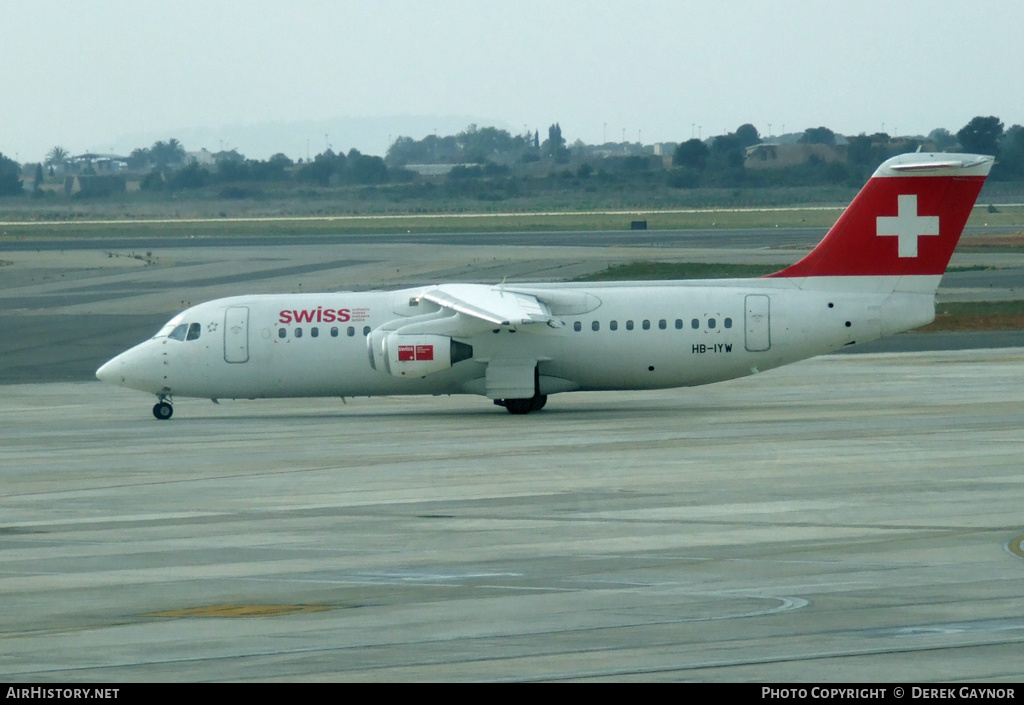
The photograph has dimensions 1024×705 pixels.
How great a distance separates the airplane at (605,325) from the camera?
30328 mm

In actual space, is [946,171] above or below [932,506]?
above

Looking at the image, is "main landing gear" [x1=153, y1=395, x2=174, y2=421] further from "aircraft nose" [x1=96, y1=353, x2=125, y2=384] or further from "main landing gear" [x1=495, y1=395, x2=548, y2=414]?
"main landing gear" [x1=495, y1=395, x2=548, y2=414]

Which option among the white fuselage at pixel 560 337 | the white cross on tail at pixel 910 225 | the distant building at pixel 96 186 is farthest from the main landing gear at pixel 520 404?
the distant building at pixel 96 186

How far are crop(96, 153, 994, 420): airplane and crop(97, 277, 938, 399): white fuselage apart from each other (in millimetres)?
27

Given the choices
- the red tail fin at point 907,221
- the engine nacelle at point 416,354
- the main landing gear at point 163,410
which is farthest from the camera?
the main landing gear at point 163,410

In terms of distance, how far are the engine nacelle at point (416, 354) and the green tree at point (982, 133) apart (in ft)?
376

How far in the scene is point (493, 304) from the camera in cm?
3020

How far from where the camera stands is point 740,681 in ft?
34.1

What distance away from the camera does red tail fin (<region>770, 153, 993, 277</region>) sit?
30281mm

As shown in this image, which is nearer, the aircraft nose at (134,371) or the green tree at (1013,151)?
the aircraft nose at (134,371)

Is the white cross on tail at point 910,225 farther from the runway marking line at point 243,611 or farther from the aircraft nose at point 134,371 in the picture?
the runway marking line at point 243,611

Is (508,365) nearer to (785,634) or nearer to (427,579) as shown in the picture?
(427,579)

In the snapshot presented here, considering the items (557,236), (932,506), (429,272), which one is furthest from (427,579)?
(557,236)
